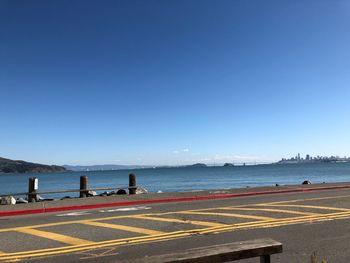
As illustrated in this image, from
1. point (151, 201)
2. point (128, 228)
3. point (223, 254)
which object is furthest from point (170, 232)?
point (151, 201)

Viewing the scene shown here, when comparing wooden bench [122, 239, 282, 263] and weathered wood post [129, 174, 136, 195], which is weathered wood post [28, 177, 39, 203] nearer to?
weathered wood post [129, 174, 136, 195]

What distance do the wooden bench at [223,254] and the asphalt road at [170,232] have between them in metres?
3.29

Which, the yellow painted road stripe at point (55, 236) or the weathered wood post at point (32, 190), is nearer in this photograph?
the yellow painted road stripe at point (55, 236)

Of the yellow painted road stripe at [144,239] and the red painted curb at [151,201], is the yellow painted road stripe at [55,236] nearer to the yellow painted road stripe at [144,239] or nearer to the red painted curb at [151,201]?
the yellow painted road stripe at [144,239]

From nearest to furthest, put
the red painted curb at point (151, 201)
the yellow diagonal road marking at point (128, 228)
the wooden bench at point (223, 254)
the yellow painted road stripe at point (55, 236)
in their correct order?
the wooden bench at point (223, 254), the yellow painted road stripe at point (55, 236), the yellow diagonal road marking at point (128, 228), the red painted curb at point (151, 201)

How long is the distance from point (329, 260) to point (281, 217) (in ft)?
16.8

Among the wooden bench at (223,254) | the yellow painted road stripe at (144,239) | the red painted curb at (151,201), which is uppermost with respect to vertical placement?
the wooden bench at (223,254)

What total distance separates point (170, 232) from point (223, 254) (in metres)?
6.24

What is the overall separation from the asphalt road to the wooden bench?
3.29 m

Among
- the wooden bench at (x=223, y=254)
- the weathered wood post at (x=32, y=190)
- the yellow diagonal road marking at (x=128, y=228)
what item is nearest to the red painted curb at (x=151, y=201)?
the weathered wood post at (x=32, y=190)

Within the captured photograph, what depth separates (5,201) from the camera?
22516 millimetres

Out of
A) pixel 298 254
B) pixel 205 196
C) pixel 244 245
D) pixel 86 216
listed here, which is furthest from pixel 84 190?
pixel 244 245

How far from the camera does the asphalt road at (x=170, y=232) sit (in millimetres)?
8555

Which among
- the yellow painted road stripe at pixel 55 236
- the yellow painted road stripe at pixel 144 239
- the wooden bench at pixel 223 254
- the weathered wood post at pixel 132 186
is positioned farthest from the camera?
the weathered wood post at pixel 132 186
